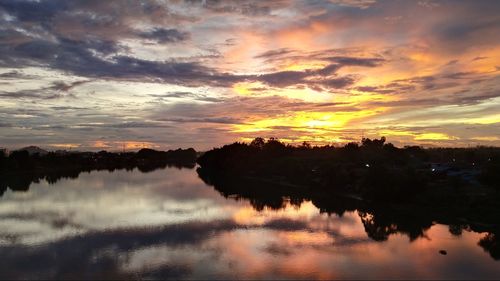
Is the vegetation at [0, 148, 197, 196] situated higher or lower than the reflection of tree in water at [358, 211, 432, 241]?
higher

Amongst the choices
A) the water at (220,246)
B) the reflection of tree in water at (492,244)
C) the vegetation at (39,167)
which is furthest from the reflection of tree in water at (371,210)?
the vegetation at (39,167)

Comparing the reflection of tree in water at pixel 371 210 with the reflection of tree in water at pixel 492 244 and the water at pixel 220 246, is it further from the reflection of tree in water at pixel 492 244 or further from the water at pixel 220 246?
the water at pixel 220 246

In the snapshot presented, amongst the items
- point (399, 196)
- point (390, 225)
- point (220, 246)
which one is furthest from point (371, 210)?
point (220, 246)

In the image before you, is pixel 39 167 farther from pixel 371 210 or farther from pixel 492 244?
pixel 492 244

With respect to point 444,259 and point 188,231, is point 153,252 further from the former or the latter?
point 444,259

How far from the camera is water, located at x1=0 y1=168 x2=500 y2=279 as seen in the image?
68.5ft

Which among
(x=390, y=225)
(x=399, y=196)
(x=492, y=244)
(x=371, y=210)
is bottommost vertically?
(x=492, y=244)

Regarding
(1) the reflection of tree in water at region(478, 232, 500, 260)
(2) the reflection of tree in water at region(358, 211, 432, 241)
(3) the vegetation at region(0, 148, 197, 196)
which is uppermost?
(3) the vegetation at region(0, 148, 197, 196)

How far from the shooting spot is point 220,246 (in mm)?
26125

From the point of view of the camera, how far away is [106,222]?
112 feet

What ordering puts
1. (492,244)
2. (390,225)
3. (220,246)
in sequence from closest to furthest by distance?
(220,246), (492,244), (390,225)

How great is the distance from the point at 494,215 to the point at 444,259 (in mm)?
13669

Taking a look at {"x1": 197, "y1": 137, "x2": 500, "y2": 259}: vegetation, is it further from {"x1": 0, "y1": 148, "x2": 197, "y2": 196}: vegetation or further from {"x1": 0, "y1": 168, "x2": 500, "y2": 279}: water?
{"x1": 0, "y1": 148, "x2": 197, "y2": 196}: vegetation

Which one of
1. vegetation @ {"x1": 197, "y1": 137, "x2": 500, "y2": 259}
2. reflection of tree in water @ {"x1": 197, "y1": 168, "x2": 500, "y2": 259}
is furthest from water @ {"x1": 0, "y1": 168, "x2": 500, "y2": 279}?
vegetation @ {"x1": 197, "y1": 137, "x2": 500, "y2": 259}
